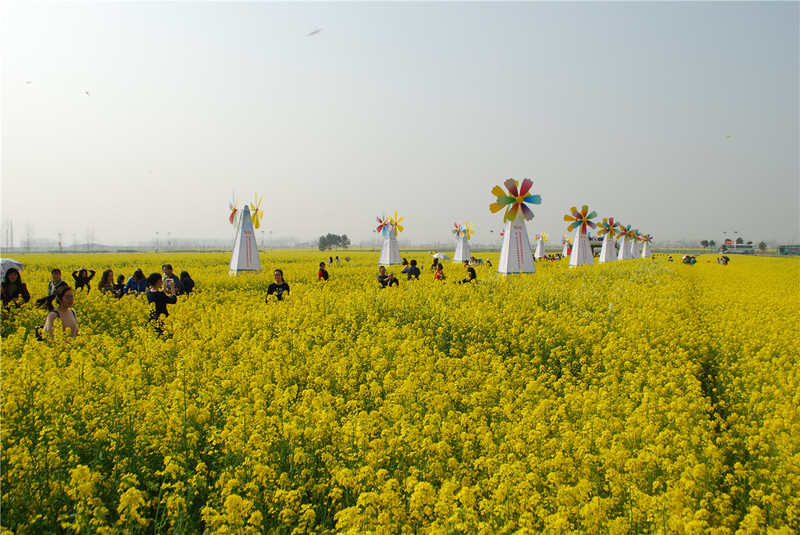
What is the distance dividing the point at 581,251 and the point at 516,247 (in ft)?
39.4

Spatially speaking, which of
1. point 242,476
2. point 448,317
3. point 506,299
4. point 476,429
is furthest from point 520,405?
point 506,299

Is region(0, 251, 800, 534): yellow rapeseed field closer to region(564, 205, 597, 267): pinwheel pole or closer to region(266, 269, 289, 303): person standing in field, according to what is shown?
region(266, 269, 289, 303): person standing in field

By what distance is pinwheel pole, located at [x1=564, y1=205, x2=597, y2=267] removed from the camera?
28094 millimetres

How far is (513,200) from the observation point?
61.9ft

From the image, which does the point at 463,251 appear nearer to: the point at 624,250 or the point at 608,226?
the point at 608,226

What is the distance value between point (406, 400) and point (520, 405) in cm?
140

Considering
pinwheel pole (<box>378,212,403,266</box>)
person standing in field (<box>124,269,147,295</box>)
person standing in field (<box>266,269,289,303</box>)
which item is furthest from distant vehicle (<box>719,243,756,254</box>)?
person standing in field (<box>124,269,147,295</box>)

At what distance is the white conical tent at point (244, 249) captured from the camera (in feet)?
71.2

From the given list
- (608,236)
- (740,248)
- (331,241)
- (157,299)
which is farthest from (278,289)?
(740,248)

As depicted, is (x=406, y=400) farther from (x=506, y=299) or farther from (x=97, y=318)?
(x=97, y=318)

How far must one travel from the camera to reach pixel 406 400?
4809 mm

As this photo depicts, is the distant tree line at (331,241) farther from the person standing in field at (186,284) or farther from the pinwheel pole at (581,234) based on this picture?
the person standing in field at (186,284)

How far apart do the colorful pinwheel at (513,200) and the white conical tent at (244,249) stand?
1191 cm

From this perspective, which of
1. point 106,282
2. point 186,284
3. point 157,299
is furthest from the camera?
point 186,284
